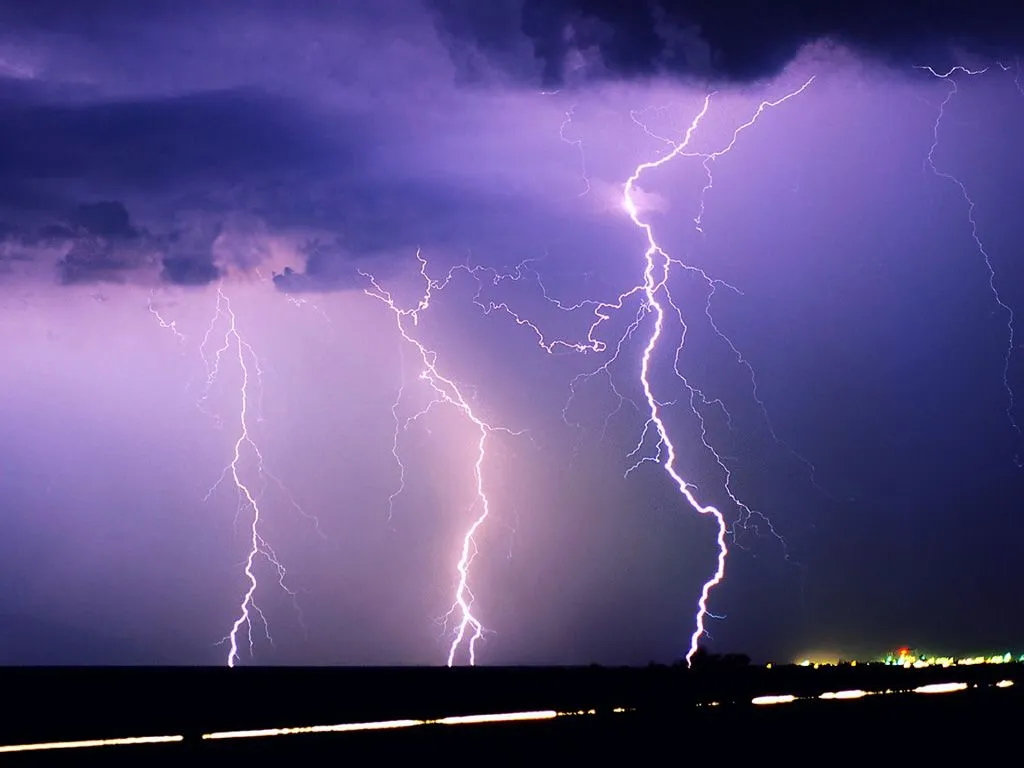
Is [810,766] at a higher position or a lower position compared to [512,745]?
lower

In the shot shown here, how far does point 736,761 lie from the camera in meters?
5.12

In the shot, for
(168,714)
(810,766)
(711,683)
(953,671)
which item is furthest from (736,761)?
(953,671)

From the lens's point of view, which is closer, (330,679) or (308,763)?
(308,763)

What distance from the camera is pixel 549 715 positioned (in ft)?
22.6

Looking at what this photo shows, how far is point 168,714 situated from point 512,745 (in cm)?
258

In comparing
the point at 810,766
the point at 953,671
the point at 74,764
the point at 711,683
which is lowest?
the point at 810,766

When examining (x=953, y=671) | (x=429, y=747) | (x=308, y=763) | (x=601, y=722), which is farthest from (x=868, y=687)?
(x=308, y=763)

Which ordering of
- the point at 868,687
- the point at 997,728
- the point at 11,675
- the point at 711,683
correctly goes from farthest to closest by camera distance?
1. the point at 11,675
2. the point at 868,687
3. the point at 711,683
4. the point at 997,728

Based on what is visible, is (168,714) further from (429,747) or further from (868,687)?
(868,687)

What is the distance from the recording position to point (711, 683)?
26.3 feet

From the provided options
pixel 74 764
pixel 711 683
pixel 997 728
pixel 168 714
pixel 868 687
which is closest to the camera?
pixel 74 764

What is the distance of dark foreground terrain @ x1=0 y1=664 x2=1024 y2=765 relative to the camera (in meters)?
5.41

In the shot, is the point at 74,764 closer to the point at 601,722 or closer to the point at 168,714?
the point at 168,714

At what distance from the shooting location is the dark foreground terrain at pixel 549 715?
5.41 metres
